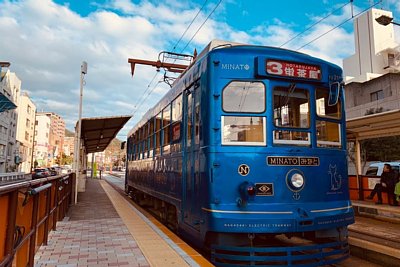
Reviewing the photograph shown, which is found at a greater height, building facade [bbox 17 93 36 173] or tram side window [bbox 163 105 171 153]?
building facade [bbox 17 93 36 173]

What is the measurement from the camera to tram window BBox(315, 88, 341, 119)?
16.3 feet

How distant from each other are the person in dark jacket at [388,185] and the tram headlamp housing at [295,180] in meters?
7.01

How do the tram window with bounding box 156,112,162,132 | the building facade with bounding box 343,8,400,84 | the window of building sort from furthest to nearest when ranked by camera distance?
the building facade with bounding box 343,8,400,84 → the window of building → the tram window with bounding box 156,112,162,132

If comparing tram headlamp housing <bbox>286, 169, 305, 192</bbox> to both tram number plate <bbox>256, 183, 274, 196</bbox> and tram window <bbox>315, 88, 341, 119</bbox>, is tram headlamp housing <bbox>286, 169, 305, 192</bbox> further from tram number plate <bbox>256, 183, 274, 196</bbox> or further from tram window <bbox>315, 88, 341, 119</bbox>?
tram window <bbox>315, 88, 341, 119</bbox>

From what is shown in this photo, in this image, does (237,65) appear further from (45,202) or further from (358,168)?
(358,168)

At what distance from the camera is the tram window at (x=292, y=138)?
4602mm

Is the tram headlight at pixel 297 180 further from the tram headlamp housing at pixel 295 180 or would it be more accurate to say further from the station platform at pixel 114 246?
the station platform at pixel 114 246

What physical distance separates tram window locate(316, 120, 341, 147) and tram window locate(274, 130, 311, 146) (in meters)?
0.23

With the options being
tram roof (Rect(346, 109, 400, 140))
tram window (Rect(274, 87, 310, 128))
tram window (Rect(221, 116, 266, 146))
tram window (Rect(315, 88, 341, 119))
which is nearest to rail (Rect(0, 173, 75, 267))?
tram window (Rect(221, 116, 266, 146))

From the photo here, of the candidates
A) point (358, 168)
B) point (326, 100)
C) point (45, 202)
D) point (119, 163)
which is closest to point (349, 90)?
point (358, 168)

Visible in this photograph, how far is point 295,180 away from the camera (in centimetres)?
449

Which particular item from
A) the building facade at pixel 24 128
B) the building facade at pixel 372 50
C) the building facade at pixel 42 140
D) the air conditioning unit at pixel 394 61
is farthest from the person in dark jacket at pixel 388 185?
the building facade at pixel 42 140

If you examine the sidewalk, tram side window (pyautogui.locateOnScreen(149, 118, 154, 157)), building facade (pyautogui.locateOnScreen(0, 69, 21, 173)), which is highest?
building facade (pyautogui.locateOnScreen(0, 69, 21, 173))

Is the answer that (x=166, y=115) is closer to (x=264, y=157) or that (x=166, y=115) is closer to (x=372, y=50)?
(x=264, y=157)
